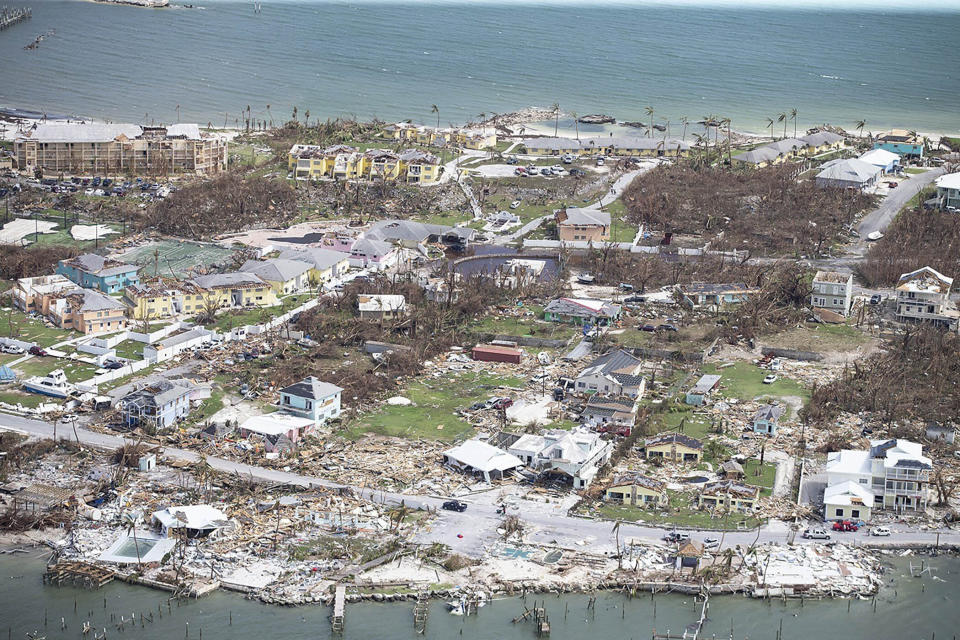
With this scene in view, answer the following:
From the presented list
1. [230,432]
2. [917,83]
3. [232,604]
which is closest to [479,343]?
[230,432]

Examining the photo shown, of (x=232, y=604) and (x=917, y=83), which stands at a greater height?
(x=917, y=83)

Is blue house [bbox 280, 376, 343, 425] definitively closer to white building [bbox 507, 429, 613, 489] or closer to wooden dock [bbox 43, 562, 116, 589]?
white building [bbox 507, 429, 613, 489]

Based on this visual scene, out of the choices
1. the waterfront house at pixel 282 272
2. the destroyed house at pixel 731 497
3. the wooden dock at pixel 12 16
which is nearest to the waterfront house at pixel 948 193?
the waterfront house at pixel 282 272

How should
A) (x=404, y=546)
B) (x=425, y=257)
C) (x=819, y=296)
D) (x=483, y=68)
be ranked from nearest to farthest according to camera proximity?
(x=404, y=546) < (x=819, y=296) < (x=425, y=257) < (x=483, y=68)

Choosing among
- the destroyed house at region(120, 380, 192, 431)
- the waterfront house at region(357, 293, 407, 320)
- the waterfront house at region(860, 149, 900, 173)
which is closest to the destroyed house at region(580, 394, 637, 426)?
the waterfront house at region(357, 293, 407, 320)

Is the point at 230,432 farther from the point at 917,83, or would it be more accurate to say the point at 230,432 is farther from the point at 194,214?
the point at 917,83

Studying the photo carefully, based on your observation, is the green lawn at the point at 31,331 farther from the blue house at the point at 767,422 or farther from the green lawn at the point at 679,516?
the blue house at the point at 767,422

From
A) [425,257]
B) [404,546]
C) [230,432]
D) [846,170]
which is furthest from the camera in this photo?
[846,170]

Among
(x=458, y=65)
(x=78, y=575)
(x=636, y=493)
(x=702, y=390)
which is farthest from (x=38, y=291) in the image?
(x=458, y=65)
